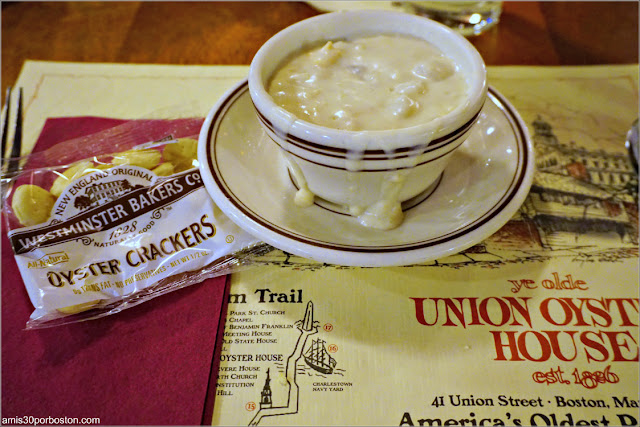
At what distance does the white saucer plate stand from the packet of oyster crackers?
0.25 ft

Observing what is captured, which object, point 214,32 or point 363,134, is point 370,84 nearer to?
point 363,134

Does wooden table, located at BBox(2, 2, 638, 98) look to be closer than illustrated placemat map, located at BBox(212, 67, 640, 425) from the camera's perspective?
No

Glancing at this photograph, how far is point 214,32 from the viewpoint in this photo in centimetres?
143

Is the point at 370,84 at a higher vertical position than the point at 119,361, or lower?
higher

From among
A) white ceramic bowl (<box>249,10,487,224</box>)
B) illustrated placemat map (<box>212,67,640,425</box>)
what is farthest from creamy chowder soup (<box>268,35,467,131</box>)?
illustrated placemat map (<box>212,67,640,425</box>)

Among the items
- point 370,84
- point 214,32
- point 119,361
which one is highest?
point 370,84

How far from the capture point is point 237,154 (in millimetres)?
900

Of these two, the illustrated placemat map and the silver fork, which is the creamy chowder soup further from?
the silver fork

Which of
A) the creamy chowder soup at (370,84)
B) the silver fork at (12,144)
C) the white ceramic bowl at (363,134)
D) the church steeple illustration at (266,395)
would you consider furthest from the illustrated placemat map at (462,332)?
the silver fork at (12,144)

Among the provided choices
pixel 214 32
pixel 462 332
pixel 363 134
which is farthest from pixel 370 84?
pixel 214 32

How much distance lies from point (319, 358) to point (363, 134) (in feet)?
1.16

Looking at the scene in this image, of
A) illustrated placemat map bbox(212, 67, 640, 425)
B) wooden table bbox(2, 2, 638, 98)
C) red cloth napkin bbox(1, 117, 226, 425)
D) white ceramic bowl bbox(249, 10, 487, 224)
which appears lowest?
red cloth napkin bbox(1, 117, 226, 425)

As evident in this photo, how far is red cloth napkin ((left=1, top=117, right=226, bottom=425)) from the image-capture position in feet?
2.23

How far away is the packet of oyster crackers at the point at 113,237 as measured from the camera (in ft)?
2.57
